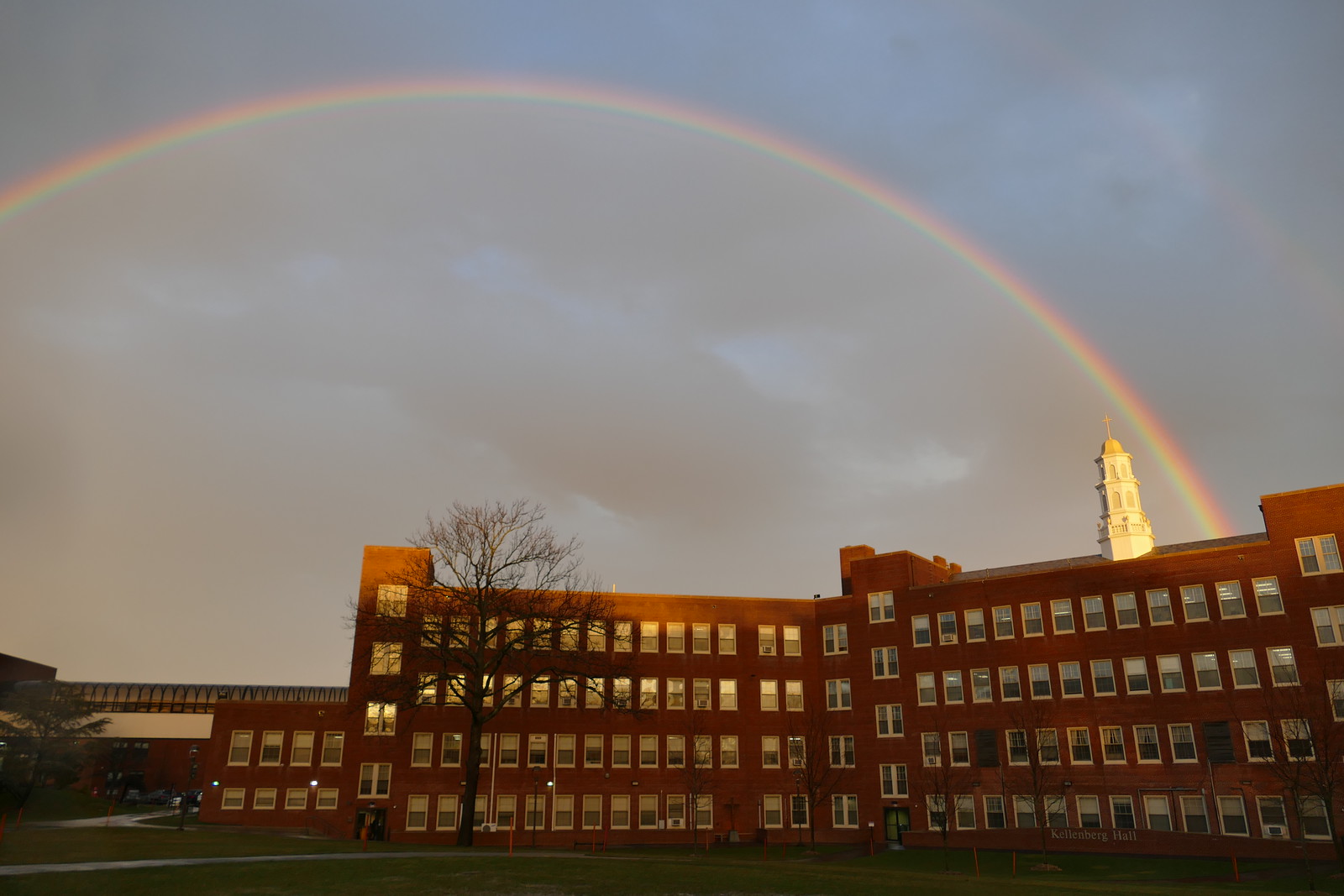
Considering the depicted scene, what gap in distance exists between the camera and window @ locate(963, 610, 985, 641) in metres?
60.2

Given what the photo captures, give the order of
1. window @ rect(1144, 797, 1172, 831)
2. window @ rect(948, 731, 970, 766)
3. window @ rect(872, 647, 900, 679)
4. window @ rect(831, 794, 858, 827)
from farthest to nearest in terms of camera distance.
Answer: window @ rect(872, 647, 900, 679) → window @ rect(831, 794, 858, 827) → window @ rect(948, 731, 970, 766) → window @ rect(1144, 797, 1172, 831)

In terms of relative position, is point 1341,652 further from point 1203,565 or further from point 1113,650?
point 1113,650

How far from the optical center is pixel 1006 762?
56.4 metres

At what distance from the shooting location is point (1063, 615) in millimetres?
57312

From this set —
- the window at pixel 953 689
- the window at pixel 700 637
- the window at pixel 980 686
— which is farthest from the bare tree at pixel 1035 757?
the window at pixel 700 637

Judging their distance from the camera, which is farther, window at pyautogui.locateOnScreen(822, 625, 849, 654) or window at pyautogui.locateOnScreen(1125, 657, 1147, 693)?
window at pyautogui.locateOnScreen(822, 625, 849, 654)

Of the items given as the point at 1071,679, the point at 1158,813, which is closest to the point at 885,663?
the point at 1071,679

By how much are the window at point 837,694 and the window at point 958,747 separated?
26.4 ft

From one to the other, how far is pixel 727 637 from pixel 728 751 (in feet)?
25.6

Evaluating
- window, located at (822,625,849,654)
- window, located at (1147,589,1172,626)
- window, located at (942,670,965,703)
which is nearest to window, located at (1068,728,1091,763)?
window, located at (942,670,965,703)

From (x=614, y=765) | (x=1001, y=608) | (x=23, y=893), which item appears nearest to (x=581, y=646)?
(x=614, y=765)

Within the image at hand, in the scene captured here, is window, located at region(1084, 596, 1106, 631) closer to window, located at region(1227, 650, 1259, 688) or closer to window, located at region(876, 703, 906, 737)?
window, located at region(1227, 650, 1259, 688)

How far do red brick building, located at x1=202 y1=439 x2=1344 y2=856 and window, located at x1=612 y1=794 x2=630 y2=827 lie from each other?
0.12 meters

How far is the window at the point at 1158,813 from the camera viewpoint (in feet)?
164
